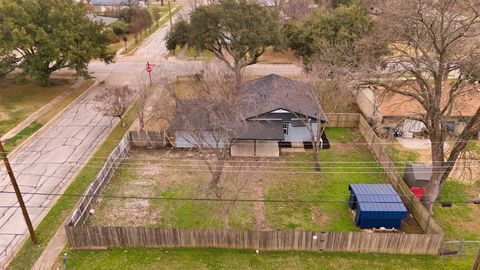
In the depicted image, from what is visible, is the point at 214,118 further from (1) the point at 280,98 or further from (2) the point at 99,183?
(1) the point at 280,98

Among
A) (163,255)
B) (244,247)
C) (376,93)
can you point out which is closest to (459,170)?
(376,93)

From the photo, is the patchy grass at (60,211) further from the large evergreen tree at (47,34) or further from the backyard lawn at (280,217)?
the large evergreen tree at (47,34)

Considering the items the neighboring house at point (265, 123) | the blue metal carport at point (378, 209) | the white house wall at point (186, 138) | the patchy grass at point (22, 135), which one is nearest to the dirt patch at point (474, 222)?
the blue metal carport at point (378, 209)

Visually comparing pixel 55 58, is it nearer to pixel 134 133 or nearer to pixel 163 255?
pixel 134 133

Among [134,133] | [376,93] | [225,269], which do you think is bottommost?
[225,269]

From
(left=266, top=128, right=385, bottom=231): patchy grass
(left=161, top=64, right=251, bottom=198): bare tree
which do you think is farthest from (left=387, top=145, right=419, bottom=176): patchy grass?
(left=161, top=64, right=251, bottom=198): bare tree

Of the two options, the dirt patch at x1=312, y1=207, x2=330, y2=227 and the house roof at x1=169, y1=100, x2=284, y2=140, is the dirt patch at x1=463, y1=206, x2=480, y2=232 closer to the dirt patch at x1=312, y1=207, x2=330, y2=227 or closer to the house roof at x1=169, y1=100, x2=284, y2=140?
the dirt patch at x1=312, y1=207, x2=330, y2=227

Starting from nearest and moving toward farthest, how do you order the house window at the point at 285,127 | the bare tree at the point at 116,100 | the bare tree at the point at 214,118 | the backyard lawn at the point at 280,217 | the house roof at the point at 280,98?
the backyard lawn at the point at 280,217
the bare tree at the point at 214,118
the house roof at the point at 280,98
the house window at the point at 285,127
the bare tree at the point at 116,100
